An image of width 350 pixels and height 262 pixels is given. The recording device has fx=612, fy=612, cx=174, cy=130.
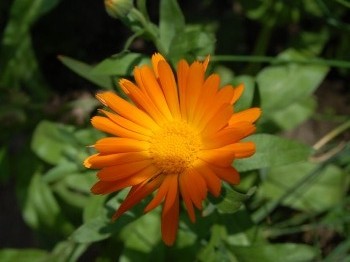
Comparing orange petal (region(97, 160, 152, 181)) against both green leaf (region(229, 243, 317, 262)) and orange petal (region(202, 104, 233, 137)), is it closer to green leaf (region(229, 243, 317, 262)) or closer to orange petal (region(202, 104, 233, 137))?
orange petal (region(202, 104, 233, 137))

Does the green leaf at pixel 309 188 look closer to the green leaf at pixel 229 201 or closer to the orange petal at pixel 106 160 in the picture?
the green leaf at pixel 229 201

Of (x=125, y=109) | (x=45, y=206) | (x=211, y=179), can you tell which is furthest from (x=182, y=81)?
(x=45, y=206)

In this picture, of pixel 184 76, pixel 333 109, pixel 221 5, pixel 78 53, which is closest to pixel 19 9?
pixel 78 53

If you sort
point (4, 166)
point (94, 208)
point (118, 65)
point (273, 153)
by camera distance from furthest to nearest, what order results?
point (4, 166) → point (94, 208) → point (118, 65) → point (273, 153)

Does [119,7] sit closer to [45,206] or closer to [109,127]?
[109,127]

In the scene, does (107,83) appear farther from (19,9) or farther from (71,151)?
(19,9)

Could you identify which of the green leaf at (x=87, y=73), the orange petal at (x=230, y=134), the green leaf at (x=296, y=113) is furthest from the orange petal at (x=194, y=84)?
the green leaf at (x=296, y=113)
